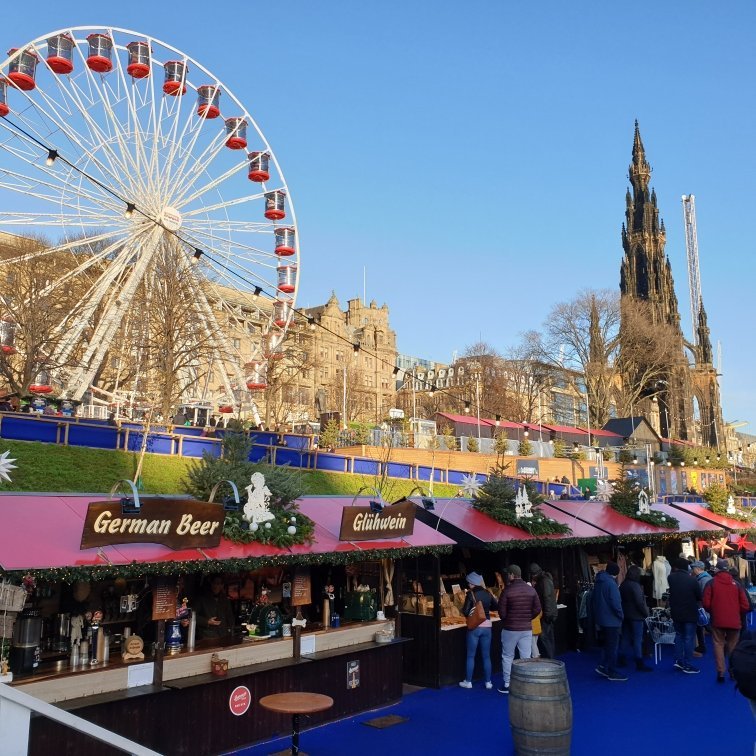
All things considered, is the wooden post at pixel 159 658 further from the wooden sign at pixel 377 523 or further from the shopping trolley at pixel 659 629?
the shopping trolley at pixel 659 629

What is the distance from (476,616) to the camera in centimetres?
1203

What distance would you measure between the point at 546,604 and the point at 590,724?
3380 mm

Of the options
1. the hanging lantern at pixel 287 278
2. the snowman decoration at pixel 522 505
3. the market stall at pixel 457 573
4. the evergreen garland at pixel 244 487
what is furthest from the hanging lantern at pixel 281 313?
the evergreen garland at pixel 244 487

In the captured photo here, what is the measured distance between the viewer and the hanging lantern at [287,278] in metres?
33.5

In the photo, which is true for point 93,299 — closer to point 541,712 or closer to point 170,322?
point 170,322

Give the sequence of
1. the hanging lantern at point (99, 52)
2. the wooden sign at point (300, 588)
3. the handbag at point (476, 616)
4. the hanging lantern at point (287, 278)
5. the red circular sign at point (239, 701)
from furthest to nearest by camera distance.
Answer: the hanging lantern at point (287, 278), the hanging lantern at point (99, 52), the handbag at point (476, 616), the wooden sign at point (300, 588), the red circular sign at point (239, 701)

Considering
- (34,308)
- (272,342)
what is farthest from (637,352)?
(34,308)

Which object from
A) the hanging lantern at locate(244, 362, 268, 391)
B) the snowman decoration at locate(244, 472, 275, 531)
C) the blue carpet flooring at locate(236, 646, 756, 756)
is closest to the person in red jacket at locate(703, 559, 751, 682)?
the blue carpet flooring at locate(236, 646, 756, 756)

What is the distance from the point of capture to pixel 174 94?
3066 cm

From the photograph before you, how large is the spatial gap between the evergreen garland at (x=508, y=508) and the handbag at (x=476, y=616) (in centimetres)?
282

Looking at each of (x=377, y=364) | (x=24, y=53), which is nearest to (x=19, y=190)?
(x=24, y=53)

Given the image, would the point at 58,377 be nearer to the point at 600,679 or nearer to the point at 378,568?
the point at 378,568

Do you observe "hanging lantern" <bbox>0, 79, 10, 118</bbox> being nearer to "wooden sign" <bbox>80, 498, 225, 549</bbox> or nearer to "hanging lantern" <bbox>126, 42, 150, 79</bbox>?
"hanging lantern" <bbox>126, 42, 150, 79</bbox>

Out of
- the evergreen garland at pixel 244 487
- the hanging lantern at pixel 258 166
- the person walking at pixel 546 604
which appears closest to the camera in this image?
the evergreen garland at pixel 244 487
